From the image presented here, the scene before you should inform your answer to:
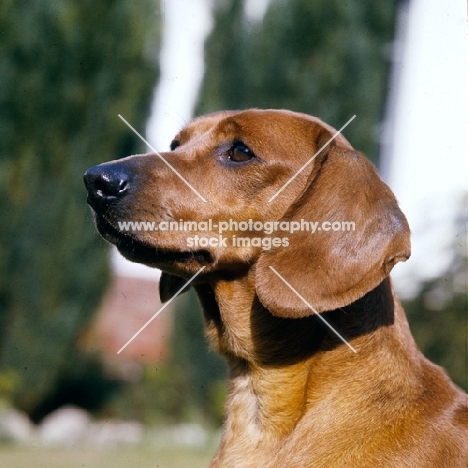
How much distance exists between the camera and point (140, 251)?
3.89 metres

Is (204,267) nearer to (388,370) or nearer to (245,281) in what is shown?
(245,281)

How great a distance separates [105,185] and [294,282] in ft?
3.66

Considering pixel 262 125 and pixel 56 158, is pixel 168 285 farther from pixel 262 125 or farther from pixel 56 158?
pixel 56 158

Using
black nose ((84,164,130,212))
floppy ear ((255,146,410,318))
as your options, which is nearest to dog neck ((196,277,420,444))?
floppy ear ((255,146,410,318))

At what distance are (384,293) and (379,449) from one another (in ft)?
2.66

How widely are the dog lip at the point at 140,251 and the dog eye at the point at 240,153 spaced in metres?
0.63

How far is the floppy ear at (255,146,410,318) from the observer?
3.37 m

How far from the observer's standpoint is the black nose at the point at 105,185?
12.4 ft

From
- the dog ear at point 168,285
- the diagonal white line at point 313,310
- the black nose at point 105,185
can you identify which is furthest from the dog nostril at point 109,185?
the dog ear at point 168,285

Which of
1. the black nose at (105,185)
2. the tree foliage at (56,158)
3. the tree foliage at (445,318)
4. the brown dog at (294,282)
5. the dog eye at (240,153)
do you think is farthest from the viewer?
the tree foliage at (56,158)

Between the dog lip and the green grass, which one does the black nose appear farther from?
the green grass

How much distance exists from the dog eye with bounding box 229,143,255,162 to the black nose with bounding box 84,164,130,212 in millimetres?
711

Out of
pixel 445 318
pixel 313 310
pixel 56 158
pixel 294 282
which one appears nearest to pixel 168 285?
pixel 294 282

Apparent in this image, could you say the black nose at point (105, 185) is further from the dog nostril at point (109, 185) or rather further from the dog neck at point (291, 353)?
the dog neck at point (291, 353)
